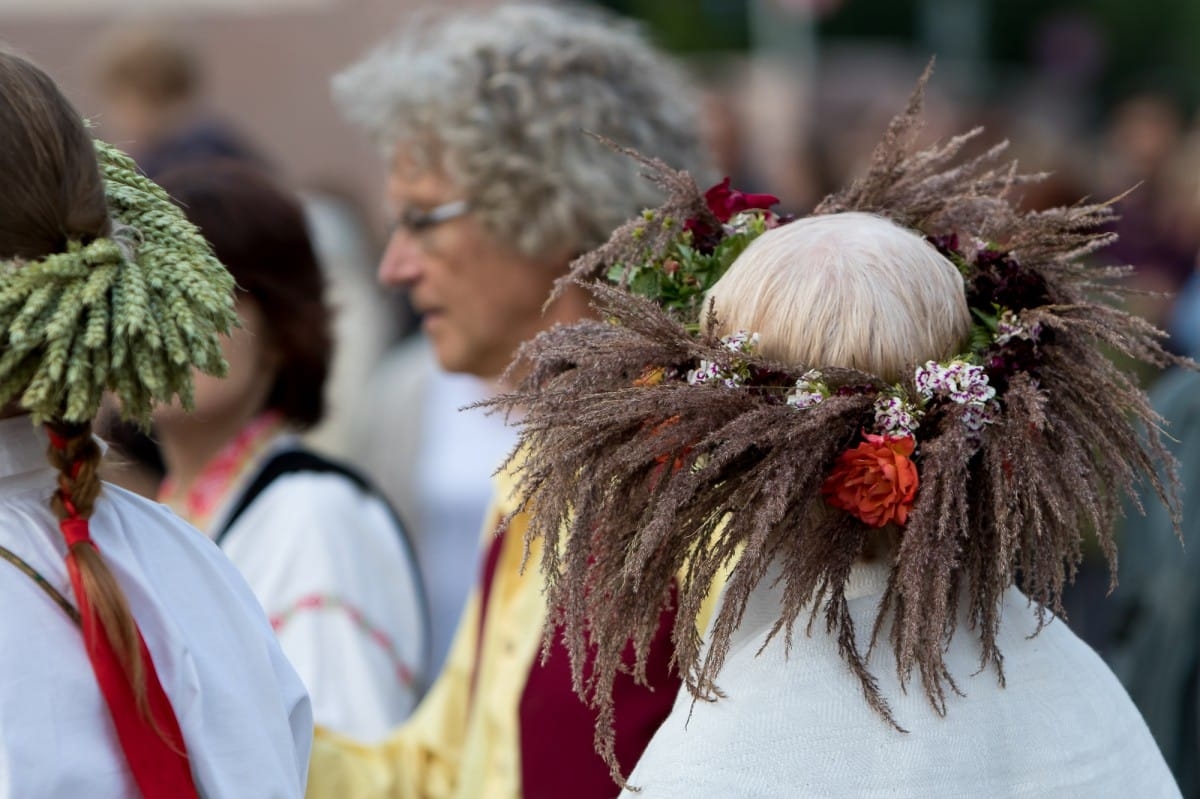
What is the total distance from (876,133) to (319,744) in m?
6.73

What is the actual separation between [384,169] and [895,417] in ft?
8.83

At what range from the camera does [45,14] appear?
10.7 meters

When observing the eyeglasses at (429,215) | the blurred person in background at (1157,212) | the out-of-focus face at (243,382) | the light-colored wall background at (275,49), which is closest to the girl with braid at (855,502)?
the eyeglasses at (429,215)

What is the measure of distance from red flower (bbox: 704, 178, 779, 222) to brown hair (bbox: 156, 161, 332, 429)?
4.94 ft

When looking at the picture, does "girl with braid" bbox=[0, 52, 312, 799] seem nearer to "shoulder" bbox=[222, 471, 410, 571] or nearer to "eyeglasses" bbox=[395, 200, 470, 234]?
"shoulder" bbox=[222, 471, 410, 571]

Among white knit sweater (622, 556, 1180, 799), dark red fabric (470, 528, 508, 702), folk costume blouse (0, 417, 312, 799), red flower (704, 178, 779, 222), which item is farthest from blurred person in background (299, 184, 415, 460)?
white knit sweater (622, 556, 1180, 799)

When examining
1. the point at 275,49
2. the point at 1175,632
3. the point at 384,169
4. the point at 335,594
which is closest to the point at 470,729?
the point at 335,594

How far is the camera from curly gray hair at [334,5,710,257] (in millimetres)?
3033

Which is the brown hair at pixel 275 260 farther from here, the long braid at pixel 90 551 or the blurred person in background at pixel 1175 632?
the blurred person in background at pixel 1175 632

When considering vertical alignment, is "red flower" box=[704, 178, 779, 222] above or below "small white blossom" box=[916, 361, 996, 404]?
above

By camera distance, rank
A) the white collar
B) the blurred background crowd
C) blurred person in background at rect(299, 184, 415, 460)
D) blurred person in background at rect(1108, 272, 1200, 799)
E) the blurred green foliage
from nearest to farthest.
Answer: the white collar < blurred person in background at rect(1108, 272, 1200, 799) < the blurred background crowd < blurred person in background at rect(299, 184, 415, 460) < the blurred green foliage

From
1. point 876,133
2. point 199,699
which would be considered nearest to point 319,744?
point 199,699

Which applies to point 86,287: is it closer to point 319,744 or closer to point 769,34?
point 319,744

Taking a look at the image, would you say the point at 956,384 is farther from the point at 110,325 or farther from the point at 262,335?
the point at 262,335
